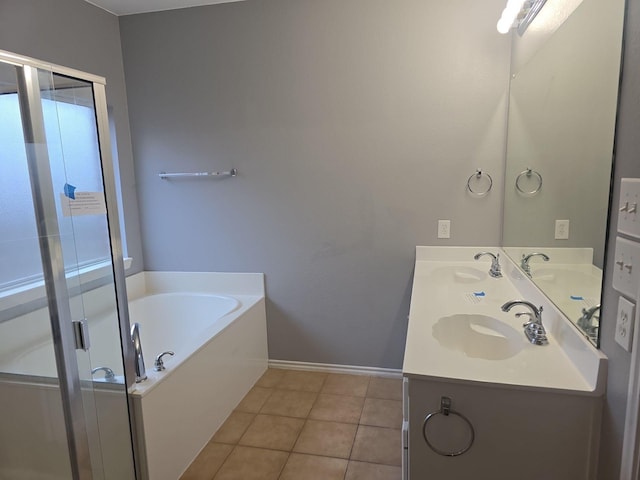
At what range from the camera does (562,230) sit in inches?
58.7

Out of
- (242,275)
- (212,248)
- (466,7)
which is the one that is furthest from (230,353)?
(466,7)

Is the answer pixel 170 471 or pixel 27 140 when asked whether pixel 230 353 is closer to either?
pixel 170 471

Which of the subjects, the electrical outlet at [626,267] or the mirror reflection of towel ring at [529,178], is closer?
the electrical outlet at [626,267]

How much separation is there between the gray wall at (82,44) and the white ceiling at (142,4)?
6 cm

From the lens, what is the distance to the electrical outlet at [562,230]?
1442 mm

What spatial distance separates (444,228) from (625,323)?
5.42ft

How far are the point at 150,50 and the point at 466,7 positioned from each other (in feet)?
6.77

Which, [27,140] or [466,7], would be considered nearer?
[27,140]

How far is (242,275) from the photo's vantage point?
295 centimetres

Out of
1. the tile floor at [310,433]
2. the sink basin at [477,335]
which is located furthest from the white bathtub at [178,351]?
the sink basin at [477,335]

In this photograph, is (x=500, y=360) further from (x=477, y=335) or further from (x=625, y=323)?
(x=625, y=323)

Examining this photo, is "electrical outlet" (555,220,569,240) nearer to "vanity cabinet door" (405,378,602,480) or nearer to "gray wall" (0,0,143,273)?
"vanity cabinet door" (405,378,602,480)

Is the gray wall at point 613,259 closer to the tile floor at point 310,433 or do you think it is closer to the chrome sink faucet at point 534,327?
the chrome sink faucet at point 534,327

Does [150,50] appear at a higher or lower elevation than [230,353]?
higher
